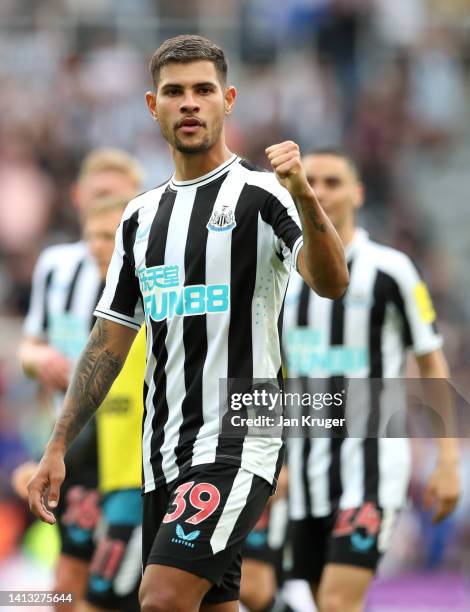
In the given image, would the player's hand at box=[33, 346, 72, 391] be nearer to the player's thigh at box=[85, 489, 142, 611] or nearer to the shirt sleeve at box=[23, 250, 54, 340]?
the shirt sleeve at box=[23, 250, 54, 340]

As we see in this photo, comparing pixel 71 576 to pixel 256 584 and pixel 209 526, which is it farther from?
pixel 209 526

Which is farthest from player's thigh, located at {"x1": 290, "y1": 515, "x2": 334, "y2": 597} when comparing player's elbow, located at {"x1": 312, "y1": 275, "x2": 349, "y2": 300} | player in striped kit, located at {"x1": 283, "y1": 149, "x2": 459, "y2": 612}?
player's elbow, located at {"x1": 312, "y1": 275, "x2": 349, "y2": 300}

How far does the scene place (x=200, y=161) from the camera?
4.57m

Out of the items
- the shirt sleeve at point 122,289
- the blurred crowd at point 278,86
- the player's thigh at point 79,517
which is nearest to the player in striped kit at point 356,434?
the player's thigh at point 79,517

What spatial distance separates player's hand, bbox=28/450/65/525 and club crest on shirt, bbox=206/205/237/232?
3.10 ft

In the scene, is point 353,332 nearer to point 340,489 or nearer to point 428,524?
point 340,489

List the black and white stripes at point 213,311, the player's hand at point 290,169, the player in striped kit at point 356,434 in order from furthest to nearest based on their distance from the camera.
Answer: the player in striped kit at point 356,434 < the black and white stripes at point 213,311 < the player's hand at point 290,169

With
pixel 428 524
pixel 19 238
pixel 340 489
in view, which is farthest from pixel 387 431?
pixel 19 238

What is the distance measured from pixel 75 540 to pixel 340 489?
1.49 meters

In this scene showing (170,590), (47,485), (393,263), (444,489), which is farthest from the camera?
(393,263)

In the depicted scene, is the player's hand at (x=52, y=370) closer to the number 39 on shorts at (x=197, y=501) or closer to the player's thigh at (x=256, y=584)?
the player's thigh at (x=256, y=584)

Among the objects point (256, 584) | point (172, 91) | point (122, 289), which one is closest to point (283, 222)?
point (172, 91)

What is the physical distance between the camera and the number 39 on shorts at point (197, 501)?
417 cm

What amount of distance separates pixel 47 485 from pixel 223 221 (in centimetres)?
109
